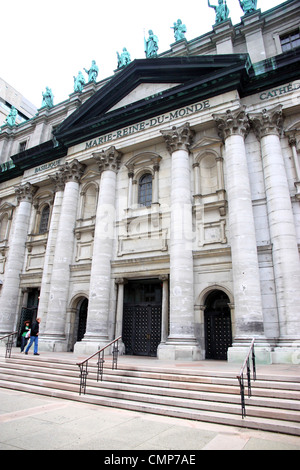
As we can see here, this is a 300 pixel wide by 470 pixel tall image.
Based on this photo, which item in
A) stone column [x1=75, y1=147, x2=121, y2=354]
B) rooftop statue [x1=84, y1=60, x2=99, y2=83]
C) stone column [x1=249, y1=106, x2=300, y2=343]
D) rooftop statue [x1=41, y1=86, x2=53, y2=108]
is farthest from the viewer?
rooftop statue [x1=41, y1=86, x2=53, y2=108]

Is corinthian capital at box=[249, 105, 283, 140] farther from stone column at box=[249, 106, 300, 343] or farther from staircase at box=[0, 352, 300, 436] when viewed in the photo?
staircase at box=[0, 352, 300, 436]

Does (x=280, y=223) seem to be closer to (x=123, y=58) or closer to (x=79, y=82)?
(x=123, y=58)

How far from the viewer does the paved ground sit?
16.7 ft

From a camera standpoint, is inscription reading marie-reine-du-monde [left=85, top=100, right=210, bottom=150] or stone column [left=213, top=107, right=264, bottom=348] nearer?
stone column [left=213, top=107, right=264, bottom=348]

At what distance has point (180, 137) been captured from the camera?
17344mm

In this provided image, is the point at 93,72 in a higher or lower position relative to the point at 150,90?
higher

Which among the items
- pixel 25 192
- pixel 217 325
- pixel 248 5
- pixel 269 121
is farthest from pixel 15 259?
pixel 248 5

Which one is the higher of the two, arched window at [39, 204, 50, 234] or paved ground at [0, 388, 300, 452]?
arched window at [39, 204, 50, 234]

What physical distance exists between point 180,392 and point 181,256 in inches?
309

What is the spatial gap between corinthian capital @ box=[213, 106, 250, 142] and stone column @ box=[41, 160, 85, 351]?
10025mm

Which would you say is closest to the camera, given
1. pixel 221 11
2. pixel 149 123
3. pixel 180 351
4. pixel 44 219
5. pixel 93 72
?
pixel 180 351

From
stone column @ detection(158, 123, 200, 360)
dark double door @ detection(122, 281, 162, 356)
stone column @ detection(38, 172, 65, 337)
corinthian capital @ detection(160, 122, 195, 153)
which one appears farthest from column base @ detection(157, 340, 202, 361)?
corinthian capital @ detection(160, 122, 195, 153)

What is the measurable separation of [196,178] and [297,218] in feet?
18.4
